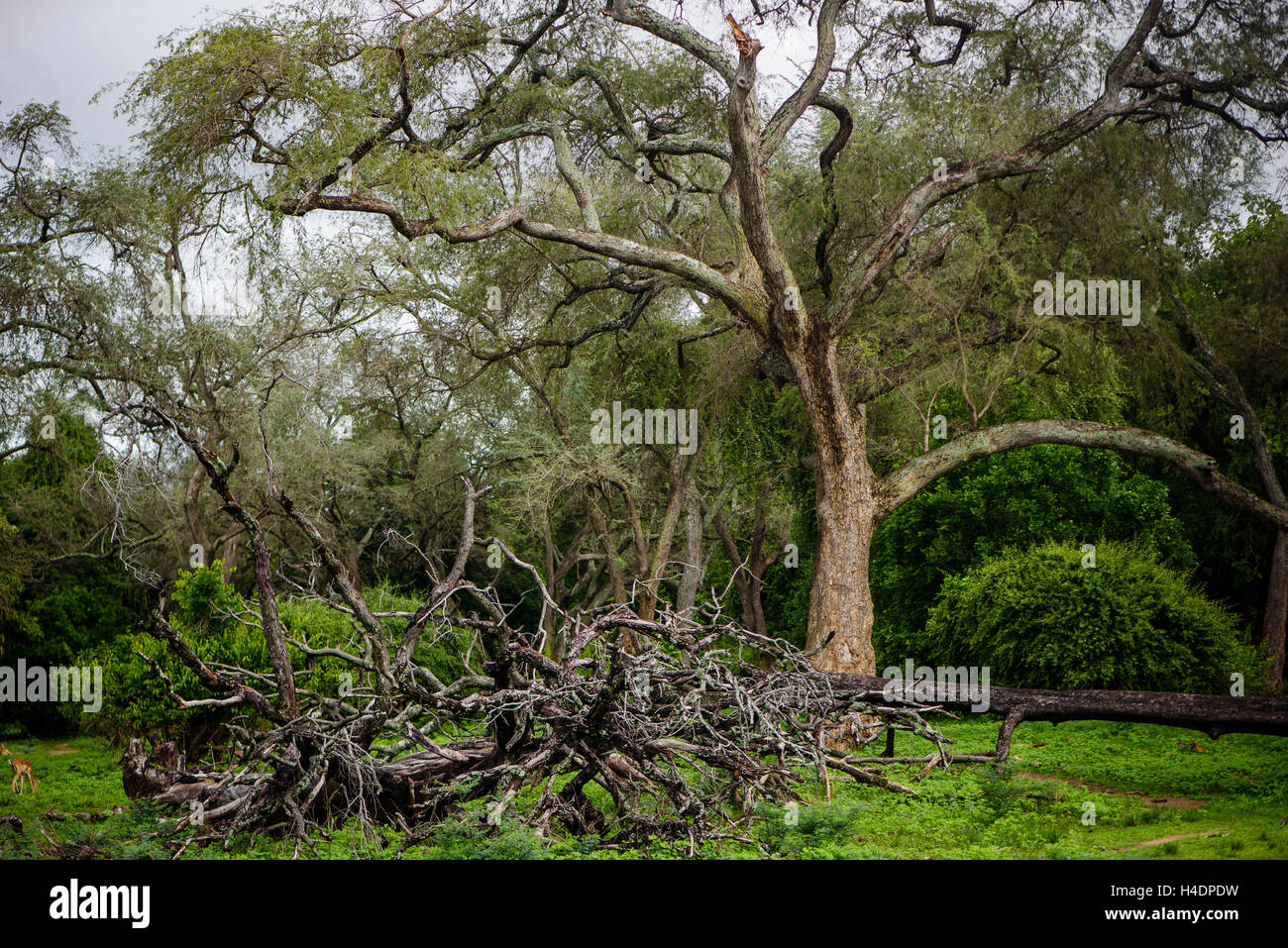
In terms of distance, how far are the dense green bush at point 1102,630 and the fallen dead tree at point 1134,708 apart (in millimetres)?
4085

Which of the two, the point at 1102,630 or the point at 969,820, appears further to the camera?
the point at 1102,630

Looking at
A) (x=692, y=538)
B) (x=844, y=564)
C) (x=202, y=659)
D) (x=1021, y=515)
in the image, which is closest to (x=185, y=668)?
(x=202, y=659)

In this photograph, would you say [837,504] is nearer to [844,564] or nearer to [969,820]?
[844,564]

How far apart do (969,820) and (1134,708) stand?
2321 mm

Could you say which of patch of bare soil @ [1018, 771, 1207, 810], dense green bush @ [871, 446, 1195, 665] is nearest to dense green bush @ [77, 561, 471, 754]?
patch of bare soil @ [1018, 771, 1207, 810]

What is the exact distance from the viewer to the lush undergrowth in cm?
650

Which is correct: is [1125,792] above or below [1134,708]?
below

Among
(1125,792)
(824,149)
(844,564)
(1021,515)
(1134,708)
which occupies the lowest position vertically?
(1125,792)

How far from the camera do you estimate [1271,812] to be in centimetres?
835

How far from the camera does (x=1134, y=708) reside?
9.40 metres

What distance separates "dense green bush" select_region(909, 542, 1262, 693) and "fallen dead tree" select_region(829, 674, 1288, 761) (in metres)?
4.09

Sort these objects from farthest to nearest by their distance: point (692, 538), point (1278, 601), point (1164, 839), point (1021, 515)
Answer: point (692, 538) → point (1278, 601) → point (1021, 515) → point (1164, 839)

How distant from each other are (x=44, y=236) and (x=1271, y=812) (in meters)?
18.9

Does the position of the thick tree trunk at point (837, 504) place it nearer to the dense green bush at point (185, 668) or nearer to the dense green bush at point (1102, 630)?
the dense green bush at point (1102, 630)
